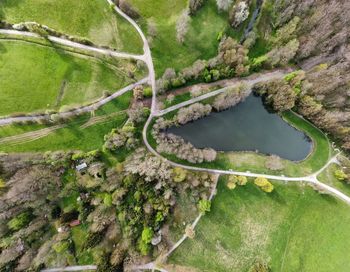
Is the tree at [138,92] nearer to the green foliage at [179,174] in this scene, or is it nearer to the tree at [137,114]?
the tree at [137,114]

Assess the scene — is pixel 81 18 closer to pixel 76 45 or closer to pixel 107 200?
pixel 76 45

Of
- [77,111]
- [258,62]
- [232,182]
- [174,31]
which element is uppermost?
[174,31]

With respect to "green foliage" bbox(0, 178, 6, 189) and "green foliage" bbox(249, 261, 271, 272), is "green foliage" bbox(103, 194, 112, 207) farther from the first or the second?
"green foliage" bbox(249, 261, 271, 272)

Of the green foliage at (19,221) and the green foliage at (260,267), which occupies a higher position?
the green foliage at (260,267)

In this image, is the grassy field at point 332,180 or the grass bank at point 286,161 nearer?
the grassy field at point 332,180

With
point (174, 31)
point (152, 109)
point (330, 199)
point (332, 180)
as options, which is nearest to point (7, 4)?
point (174, 31)

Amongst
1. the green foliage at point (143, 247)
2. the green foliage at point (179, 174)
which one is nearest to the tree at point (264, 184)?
the green foliage at point (179, 174)
